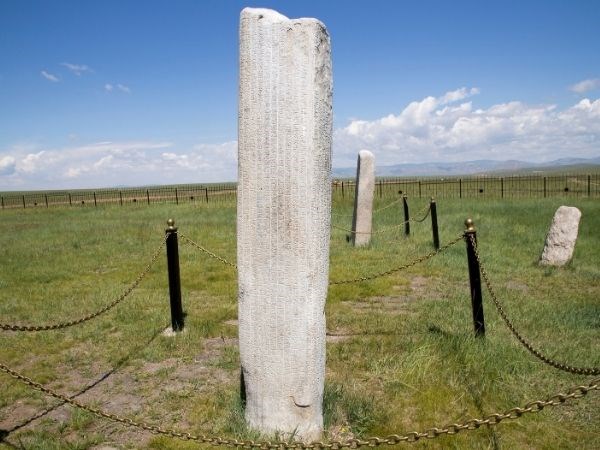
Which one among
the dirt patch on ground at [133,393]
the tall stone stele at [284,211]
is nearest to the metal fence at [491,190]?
the dirt patch on ground at [133,393]

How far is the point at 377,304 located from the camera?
6.74 m

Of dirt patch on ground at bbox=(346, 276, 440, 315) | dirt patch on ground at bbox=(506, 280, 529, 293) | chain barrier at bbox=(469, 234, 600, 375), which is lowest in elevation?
dirt patch on ground at bbox=(506, 280, 529, 293)

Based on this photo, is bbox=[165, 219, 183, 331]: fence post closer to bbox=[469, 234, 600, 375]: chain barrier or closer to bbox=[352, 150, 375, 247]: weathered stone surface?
bbox=[469, 234, 600, 375]: chain barrier

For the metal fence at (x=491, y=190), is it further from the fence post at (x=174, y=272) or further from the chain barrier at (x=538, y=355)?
the chain barrier at (x=538, y=355)

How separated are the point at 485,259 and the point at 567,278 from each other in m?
1.62

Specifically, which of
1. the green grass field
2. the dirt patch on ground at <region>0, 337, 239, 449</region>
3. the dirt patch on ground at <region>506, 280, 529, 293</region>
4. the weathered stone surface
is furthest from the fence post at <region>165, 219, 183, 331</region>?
the weathered stone surface

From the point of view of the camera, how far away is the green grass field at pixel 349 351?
348 cm

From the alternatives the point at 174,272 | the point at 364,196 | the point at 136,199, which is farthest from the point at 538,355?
the point at 136,199

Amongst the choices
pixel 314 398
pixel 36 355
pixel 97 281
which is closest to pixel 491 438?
pixel 314 398

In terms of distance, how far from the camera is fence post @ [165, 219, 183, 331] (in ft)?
17.6

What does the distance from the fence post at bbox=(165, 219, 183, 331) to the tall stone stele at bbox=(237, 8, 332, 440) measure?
8.10 feet

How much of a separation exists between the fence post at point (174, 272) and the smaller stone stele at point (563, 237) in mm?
7101

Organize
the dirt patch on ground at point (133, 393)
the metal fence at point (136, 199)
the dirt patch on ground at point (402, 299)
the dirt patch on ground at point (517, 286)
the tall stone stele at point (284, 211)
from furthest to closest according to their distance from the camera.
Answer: the metal fence at point (136, 199) < the dirt patch on ground at point (517, 286) < the dirt patch on ground at point (402, 299) < the dirt patch on ground at point (133, 393) < the tall stone stele at point (284, 211)

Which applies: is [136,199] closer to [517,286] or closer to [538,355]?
[517,286]
